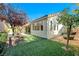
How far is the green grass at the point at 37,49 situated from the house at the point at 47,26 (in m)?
0.10

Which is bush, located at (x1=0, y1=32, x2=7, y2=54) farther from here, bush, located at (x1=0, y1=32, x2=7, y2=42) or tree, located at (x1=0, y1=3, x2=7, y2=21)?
tree, located at (x1=0, y1=3, x2=7, y2=21)

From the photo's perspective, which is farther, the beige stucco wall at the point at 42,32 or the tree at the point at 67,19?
the beige stucco wall at the point at 42,32

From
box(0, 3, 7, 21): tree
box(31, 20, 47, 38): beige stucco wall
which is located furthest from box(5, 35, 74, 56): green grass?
box(0, 3, 7, 21): tree

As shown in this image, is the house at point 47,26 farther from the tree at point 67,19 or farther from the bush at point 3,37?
the bush at point 3,37

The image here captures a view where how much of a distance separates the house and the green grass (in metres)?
0.10

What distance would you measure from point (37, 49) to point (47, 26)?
0.40 m

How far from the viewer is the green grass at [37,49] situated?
3.64 m

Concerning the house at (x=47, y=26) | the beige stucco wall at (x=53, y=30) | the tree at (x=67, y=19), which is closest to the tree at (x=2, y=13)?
the house at (x=47, y=26)

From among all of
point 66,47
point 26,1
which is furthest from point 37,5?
point 66,47

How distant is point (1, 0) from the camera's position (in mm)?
3639

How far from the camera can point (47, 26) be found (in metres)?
3.71

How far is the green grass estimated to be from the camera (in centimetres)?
364

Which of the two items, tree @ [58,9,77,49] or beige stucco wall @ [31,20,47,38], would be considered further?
beige stucco wall @ [31,20,47,38]

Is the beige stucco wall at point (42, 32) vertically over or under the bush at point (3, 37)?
over
